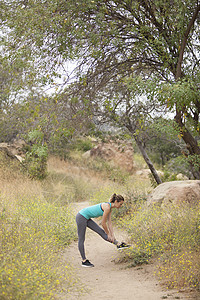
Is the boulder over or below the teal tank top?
below

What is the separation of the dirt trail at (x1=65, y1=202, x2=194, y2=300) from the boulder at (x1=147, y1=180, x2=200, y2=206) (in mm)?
1683

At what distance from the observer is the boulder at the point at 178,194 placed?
23.7 feet

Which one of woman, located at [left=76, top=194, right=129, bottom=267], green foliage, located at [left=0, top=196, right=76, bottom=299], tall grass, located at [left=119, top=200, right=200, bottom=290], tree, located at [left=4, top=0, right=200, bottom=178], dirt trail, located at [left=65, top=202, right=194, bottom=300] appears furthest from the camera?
tree, located at [left=4, top=0, right=200, bottom=178]

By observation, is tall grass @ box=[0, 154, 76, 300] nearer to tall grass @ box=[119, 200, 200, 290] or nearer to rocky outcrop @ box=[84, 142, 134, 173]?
tall grass @ box=[119, 200, 200, 290]

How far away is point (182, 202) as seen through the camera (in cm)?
710

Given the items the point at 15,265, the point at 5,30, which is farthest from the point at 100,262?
the point at 5,30

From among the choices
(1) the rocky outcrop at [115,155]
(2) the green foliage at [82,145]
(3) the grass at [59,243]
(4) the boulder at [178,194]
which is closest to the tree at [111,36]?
(4) the boulder at [178,194]

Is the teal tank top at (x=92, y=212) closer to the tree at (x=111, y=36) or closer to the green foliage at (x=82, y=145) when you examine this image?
the tree at (x=111, y=36)

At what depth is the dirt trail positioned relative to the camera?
13.0 ft

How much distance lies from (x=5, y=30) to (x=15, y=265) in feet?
20.1

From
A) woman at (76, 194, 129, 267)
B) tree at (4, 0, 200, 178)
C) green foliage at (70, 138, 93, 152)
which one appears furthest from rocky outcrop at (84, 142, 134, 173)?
woman at (76, 194, 129, 267)

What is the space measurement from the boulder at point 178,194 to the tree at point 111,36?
3.71ft

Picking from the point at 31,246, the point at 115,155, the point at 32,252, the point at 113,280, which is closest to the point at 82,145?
the point at 115,155

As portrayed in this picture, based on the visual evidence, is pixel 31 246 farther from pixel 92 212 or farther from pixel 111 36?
pixel 111 36
